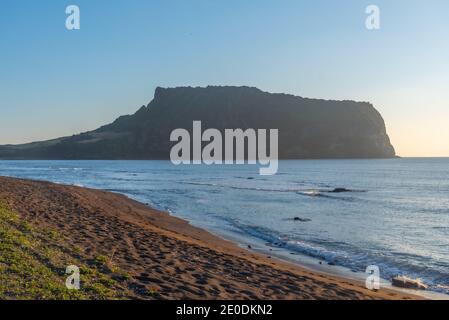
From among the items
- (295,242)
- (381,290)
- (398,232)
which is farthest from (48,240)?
(398,232)

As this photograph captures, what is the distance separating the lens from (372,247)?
21297 millimetres

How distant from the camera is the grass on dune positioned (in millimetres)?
7897

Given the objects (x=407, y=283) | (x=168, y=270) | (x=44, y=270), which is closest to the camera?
(x=44, y=270)

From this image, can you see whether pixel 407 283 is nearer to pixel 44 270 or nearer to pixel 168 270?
pixel 168 270

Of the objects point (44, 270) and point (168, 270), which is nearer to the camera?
point (44, 270)

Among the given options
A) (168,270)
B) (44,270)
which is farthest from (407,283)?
(44,270)

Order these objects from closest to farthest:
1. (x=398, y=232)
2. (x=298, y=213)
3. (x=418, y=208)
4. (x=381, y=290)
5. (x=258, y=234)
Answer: (x=381, y=290), (x=258, y=234), (x=398, y=232), (x=298, y=213), (x=418, y=208)

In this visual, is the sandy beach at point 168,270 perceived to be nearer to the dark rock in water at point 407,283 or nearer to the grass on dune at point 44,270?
the grass on dune at point 44,270

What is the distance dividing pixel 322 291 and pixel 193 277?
3335 millimetres

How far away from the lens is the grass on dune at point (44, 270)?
7897 mm

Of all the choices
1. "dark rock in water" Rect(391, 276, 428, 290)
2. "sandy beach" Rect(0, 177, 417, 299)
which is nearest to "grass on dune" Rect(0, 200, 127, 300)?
"sandy beach" Rect(0, 177, 417, 299)

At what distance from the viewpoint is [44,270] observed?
9047 mm

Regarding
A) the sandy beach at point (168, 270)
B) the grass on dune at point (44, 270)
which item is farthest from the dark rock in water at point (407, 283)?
the grass on dune at point (44, 270)
